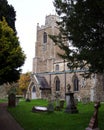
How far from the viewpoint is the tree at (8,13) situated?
20984 millimetres

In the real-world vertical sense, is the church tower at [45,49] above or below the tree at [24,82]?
above

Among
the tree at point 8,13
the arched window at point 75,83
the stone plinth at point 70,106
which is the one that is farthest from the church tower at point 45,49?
the stone plinth at point 70,106

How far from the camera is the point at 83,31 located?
45.4 feet

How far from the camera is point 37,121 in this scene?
14.1m

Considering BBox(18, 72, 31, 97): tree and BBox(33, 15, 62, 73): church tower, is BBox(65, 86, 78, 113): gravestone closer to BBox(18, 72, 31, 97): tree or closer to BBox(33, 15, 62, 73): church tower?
BBox(33, 15, 62, 73): church tower

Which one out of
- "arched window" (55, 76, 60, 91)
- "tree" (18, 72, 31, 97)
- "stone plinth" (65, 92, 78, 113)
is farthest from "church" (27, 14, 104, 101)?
"stone plinth" (65, 92, 78, 113)

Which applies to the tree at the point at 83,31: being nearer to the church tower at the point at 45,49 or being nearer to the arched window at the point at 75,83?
the arched window at the point at 75,83

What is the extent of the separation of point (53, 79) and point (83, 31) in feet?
117

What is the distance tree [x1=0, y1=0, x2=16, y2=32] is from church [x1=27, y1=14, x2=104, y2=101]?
35.5 ft

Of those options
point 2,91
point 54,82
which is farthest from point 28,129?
point 2,91

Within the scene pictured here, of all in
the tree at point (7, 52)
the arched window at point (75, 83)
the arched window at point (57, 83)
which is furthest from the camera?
the arched window at point (57, 83)

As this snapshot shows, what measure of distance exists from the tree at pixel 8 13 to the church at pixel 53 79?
10.8 m

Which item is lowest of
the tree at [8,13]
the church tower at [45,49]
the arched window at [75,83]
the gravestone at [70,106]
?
the gravestone at [70,106]

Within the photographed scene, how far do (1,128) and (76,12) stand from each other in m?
7.26
